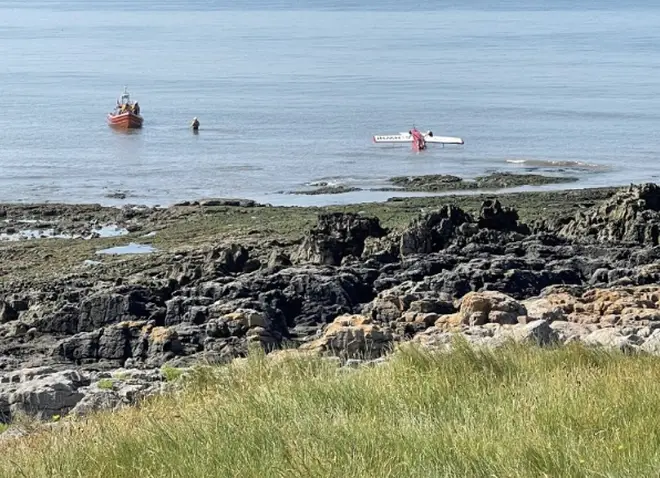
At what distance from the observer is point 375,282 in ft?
58.3

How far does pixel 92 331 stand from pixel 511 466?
37.7 ft

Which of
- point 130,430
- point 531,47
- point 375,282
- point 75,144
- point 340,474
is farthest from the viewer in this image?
point 531,47

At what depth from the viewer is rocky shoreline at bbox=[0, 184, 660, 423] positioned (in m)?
12.5

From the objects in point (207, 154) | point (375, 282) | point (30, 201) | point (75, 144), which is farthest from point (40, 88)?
point (375, 282)

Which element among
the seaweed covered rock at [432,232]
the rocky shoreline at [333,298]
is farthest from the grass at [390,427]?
the seaweed covered rock at [432,232]

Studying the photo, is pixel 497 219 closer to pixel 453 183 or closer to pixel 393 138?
pixel 453 183

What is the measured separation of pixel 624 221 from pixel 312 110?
45572 millimetres

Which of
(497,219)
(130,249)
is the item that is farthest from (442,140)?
(497,219)

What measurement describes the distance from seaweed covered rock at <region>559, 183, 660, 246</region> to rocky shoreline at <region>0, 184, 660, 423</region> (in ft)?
0.11

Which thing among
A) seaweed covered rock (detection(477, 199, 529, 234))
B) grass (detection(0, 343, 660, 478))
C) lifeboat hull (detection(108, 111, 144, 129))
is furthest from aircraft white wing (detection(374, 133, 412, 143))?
grass (detection(0, 343, 660, 478))

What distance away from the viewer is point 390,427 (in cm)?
645

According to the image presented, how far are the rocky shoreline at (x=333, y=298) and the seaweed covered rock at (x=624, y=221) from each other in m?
0.03

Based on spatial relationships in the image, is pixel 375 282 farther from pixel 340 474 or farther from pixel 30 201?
pixel 30 201

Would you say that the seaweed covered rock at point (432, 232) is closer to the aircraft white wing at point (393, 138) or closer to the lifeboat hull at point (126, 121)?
the aircraft white wing at point (393, 138)
